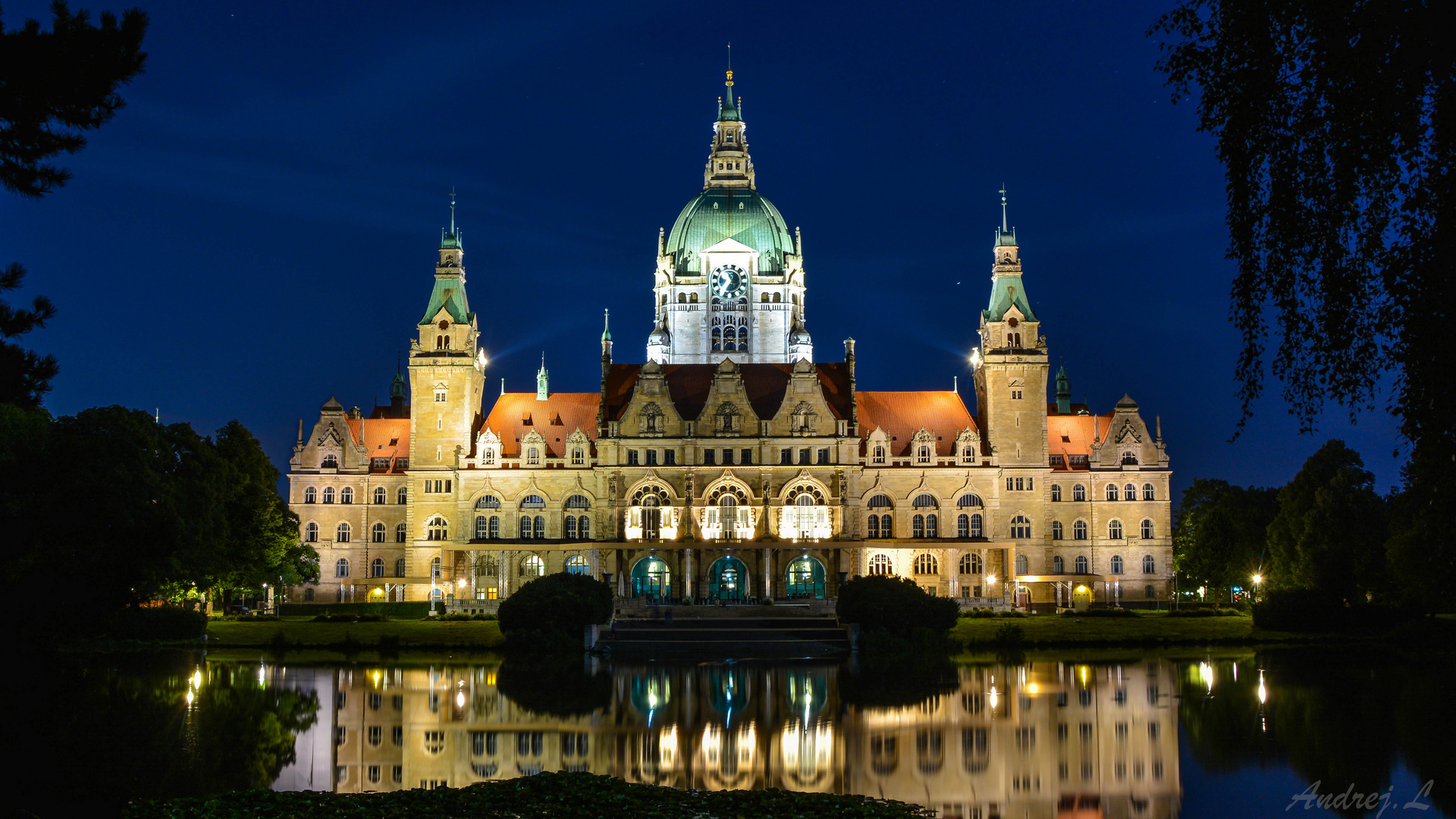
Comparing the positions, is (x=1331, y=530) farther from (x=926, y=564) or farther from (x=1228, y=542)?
(x=926, y=564)

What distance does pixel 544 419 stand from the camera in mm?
82750

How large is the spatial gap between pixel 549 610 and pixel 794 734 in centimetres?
2503

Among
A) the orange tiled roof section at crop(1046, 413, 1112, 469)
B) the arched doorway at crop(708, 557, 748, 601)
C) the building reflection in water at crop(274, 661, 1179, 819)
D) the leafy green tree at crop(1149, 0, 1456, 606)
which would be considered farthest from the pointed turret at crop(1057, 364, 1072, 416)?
the leafy green tree at crop(1149, 0, 1456, 606)

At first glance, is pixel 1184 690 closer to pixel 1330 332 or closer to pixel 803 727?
pixel 803 727

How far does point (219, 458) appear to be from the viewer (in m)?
60.9

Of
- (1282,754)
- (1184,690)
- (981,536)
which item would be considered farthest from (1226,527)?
(1282,754)

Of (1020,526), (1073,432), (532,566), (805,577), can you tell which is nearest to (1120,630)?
(805,577)

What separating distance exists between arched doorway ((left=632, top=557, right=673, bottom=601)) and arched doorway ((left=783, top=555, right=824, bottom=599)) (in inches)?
285

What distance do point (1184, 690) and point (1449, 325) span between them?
25248mm

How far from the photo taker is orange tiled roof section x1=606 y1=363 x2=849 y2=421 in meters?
77.5

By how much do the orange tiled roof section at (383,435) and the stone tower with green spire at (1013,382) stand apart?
39.2 metres

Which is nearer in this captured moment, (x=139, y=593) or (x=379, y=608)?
(x=139, y=593)

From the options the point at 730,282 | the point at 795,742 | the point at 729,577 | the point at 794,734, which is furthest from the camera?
the point at 730,282

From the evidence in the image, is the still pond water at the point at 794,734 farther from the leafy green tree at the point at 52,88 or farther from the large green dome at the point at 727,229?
the large green dome at the point at 727,229
